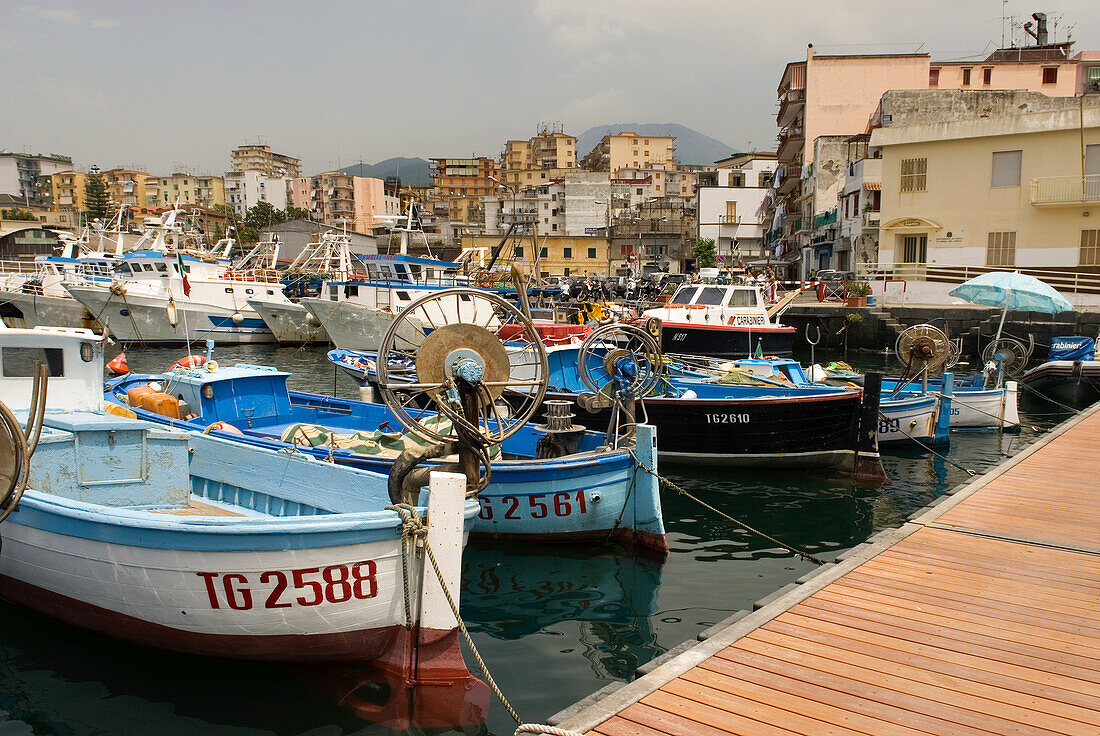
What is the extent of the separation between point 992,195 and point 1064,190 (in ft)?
8.43

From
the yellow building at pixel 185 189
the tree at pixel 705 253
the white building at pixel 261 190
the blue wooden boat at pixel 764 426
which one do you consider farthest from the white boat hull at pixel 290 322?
the yellow building at pixel 185 189

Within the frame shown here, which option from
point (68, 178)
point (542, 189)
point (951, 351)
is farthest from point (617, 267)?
point (68, 178)

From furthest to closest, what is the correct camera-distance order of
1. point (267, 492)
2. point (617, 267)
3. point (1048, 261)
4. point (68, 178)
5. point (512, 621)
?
point (68, 178) < point (617, 267) < point (1048, 261) < point (267, 492) < point (512, 621)

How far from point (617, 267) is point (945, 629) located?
6757 centimetres

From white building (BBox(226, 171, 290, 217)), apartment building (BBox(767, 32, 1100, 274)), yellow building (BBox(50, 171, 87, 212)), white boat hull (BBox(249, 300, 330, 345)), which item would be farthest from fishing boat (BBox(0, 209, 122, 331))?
yellow building (BBox(50, 171, 87, 212))

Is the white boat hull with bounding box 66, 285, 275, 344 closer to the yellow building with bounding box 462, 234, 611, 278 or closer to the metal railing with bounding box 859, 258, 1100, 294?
the metal railing with bounding box 859, 258, 1100, 294

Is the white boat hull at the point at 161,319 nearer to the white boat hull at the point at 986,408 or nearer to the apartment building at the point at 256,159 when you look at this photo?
the white boat hull at the point at 986,408

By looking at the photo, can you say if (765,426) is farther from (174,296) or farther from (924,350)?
(174,296)

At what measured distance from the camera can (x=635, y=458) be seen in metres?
9.45

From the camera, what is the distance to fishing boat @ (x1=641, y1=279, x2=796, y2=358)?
2506 centimetres

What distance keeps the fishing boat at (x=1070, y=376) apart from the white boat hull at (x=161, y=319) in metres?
30.2

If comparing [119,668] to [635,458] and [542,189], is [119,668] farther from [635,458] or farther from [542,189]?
[542,189]

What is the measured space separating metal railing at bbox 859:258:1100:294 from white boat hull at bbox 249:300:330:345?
989 inches

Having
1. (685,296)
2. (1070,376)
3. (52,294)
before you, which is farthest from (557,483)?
(52,294)
